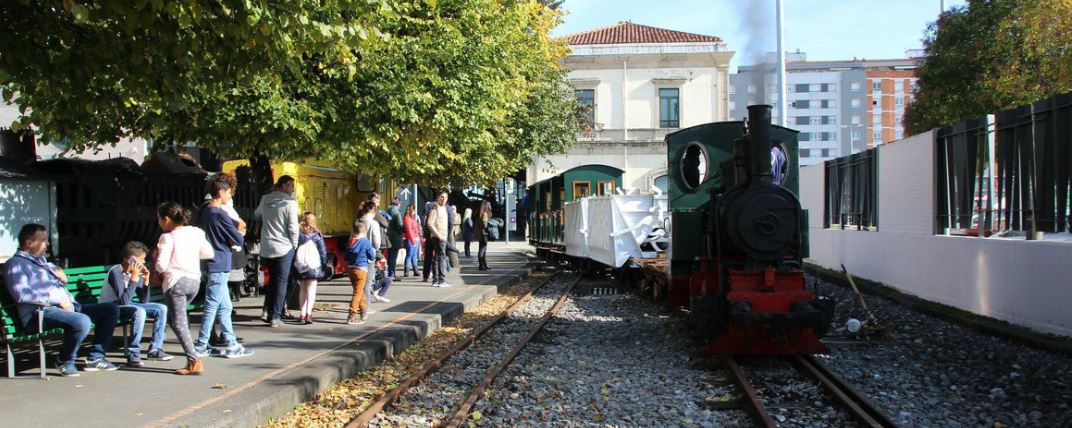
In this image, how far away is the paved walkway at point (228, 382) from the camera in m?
5.14

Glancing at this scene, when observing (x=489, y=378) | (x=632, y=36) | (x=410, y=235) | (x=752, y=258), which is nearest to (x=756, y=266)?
(x=752, y=258)

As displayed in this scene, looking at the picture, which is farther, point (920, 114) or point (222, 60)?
Answer: point (920, 114)

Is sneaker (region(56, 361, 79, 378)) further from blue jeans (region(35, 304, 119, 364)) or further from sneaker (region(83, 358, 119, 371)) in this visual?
sneaker (region(83, 358, 119, 371))

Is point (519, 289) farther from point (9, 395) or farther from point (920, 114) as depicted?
point (920, 114)

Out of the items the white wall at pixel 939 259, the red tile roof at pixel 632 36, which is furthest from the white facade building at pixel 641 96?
the white wall at pixel 939 259

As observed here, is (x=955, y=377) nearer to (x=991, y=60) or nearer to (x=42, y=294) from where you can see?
(x=42, y=294)

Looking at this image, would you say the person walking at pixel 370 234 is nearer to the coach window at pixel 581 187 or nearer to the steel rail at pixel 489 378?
the steel rail at pixel 489 378

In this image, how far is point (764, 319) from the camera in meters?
7.33

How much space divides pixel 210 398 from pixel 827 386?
4599 millimetres

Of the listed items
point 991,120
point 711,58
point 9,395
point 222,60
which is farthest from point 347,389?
point 711,58

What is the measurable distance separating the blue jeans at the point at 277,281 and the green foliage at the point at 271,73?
1.47 metres

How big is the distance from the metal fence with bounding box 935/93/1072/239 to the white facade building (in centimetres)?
2772

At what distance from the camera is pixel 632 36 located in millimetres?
42094

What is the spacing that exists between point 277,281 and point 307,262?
0.44 metres
